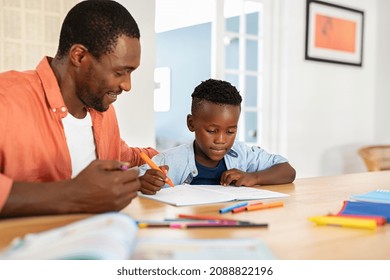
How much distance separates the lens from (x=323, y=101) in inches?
151

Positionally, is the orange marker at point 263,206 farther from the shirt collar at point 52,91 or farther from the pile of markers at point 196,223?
the shirt collar at point 52,91

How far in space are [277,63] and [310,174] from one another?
37.7 inches

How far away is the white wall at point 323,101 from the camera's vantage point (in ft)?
11.8

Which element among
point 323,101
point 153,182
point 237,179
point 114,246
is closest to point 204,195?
point 153,182

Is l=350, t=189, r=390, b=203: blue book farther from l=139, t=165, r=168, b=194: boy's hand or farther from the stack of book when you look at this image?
l=139, t=165, r=168, b=194: boy's hand

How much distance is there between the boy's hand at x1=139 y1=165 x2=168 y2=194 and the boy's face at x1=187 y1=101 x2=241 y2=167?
12.5 inches

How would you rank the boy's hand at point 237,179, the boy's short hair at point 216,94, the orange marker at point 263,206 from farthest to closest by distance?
the boy's short hair at point 216,94
the boy's hand at point 237,179
the orange marker at point 263,206

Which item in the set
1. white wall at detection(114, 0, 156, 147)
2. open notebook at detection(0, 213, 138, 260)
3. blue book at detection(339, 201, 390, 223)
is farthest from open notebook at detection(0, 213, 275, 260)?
white wall at detection(114, 0, 156, 147)

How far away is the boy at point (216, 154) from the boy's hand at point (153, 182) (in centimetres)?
27

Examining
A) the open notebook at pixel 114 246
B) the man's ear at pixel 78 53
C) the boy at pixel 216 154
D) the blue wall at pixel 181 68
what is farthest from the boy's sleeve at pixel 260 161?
the blue wall at pixel 181 68

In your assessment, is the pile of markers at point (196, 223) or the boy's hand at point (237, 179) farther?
the boy's hand at point (237, 179)

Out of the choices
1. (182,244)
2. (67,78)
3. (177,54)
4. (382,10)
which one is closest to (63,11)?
(67,78)

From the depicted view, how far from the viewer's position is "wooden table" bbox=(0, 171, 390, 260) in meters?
0.65
